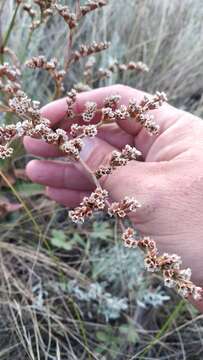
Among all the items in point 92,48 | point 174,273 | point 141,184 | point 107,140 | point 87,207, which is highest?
point 92,48

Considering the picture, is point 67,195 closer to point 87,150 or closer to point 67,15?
point 87,150

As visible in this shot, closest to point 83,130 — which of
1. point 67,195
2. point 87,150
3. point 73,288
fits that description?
point 87,150

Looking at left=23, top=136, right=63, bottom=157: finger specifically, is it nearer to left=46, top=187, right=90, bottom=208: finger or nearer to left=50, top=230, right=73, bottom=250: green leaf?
left=46, top=187, right=90, bottom=208: finger

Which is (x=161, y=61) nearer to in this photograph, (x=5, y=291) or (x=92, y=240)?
(x=92, y=240)

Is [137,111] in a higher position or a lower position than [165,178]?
higher

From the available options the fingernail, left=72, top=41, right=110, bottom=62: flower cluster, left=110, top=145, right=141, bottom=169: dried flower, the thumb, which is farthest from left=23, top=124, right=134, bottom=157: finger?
left=110, top=145, right=141, bottom=169: dried flower

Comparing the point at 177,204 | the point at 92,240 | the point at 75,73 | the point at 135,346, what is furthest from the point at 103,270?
the point at 75,73

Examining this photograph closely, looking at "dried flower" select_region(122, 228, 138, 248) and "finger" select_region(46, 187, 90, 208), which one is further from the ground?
"finger" select_region(46, 187, 90, 208)
